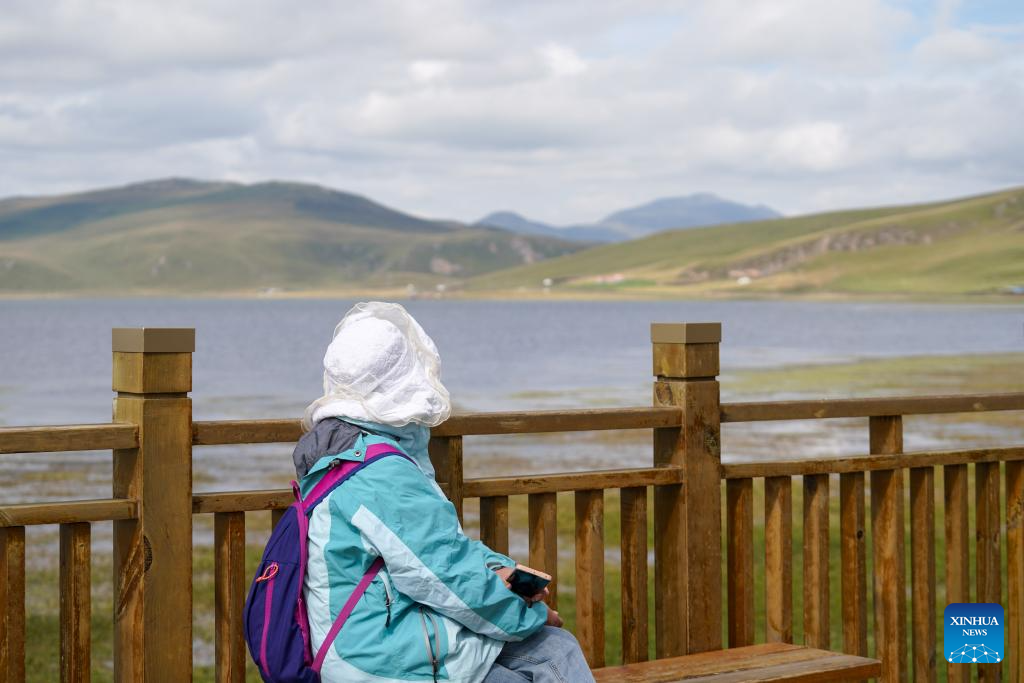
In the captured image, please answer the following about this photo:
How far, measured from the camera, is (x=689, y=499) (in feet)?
14.4

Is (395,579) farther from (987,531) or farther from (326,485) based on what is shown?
(987,531)

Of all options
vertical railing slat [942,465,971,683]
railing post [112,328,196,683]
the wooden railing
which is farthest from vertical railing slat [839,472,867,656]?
railing post [112,328,196,683]

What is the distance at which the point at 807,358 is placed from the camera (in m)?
54.7

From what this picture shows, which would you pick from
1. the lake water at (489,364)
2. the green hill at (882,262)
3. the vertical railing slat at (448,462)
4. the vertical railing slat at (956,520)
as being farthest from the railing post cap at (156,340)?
the green hill at (882,262)

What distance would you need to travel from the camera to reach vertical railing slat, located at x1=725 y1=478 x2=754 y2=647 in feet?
14.9

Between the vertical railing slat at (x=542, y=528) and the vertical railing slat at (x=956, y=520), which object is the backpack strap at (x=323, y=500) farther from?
the vertical railing slat at (x=956, y=520)

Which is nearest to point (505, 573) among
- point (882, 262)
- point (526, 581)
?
point (526, 581)

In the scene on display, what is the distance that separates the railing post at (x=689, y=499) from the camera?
4359 millimetres

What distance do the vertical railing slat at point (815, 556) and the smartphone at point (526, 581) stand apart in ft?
5.89

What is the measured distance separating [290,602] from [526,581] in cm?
61

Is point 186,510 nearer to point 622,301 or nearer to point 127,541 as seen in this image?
point 127,541

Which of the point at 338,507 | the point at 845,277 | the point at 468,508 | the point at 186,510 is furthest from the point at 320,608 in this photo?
the point at 845,277

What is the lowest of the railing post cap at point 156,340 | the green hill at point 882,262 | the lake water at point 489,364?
the lake water at point 489,364

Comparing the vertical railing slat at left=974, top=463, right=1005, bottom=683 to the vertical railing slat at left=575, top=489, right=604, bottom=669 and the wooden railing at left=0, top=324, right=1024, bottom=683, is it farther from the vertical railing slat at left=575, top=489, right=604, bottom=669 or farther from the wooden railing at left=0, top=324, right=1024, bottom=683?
the vertical railing slat at left=575, top=489, right=604, bottom=669
